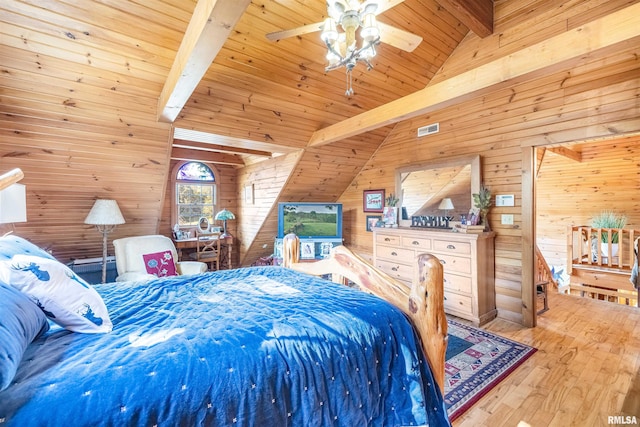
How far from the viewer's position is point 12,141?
8.44ft

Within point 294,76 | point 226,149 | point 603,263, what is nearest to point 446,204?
point 294,76

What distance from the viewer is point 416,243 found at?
3482 mm

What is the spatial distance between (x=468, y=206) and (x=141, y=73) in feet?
11.7

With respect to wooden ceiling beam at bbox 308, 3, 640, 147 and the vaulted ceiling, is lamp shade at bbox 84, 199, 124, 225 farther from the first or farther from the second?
wooden ceiling beam at bbox 308, 3, 640, 147

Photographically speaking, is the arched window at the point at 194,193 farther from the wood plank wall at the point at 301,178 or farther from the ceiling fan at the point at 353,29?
the ceiling fan at the point at 353,29

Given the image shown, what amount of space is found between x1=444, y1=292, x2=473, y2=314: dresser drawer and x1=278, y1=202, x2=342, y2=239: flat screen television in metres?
1.95

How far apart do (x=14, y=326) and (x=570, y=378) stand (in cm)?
314

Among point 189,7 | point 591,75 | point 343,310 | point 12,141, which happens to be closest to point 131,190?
point 12,141

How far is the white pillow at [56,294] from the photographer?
42.4 inches

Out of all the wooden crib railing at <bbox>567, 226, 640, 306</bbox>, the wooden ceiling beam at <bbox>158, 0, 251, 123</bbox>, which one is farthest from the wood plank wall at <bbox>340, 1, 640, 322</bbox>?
the wooden ceiling beam at <bbox>158, 0, 251, 123</bbox>

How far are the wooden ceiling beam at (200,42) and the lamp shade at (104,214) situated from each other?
1.59 meters

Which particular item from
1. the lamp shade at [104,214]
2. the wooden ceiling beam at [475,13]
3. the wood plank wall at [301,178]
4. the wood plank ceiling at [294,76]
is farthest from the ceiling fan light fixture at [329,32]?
the lamp shade at [104,214]

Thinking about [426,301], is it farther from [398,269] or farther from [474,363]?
[398,269]

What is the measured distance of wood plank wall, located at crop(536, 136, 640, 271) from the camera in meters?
4.51
